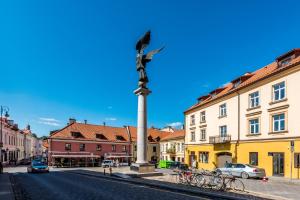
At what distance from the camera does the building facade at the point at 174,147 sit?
60.5 metres

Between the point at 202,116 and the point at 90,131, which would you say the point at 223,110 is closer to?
the point at 202,116

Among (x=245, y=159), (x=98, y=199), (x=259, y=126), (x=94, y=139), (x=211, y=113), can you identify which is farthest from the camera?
(x=94, y=139)

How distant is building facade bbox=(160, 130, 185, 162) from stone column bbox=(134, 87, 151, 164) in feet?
112

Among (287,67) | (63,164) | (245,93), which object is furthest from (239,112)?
(63,164)

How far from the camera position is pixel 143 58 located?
28500 millimetres

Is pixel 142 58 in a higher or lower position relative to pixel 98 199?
higher

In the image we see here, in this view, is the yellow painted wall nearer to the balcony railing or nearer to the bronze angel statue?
the balcony railing

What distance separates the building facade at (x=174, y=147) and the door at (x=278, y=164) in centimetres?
3162

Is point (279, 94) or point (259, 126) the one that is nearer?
point (279, 94)

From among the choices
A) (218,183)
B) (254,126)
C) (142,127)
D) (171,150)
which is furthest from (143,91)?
(171,150)

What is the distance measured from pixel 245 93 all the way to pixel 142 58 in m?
13.2

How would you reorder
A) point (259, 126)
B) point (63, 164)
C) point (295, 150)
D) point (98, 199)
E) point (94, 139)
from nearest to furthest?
point (98, 199), point (295, 150), point (259, 126), point (63, 164), point (94, 139)

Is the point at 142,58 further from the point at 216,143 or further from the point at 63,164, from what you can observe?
the point at 63,164

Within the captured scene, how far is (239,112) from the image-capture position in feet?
114
